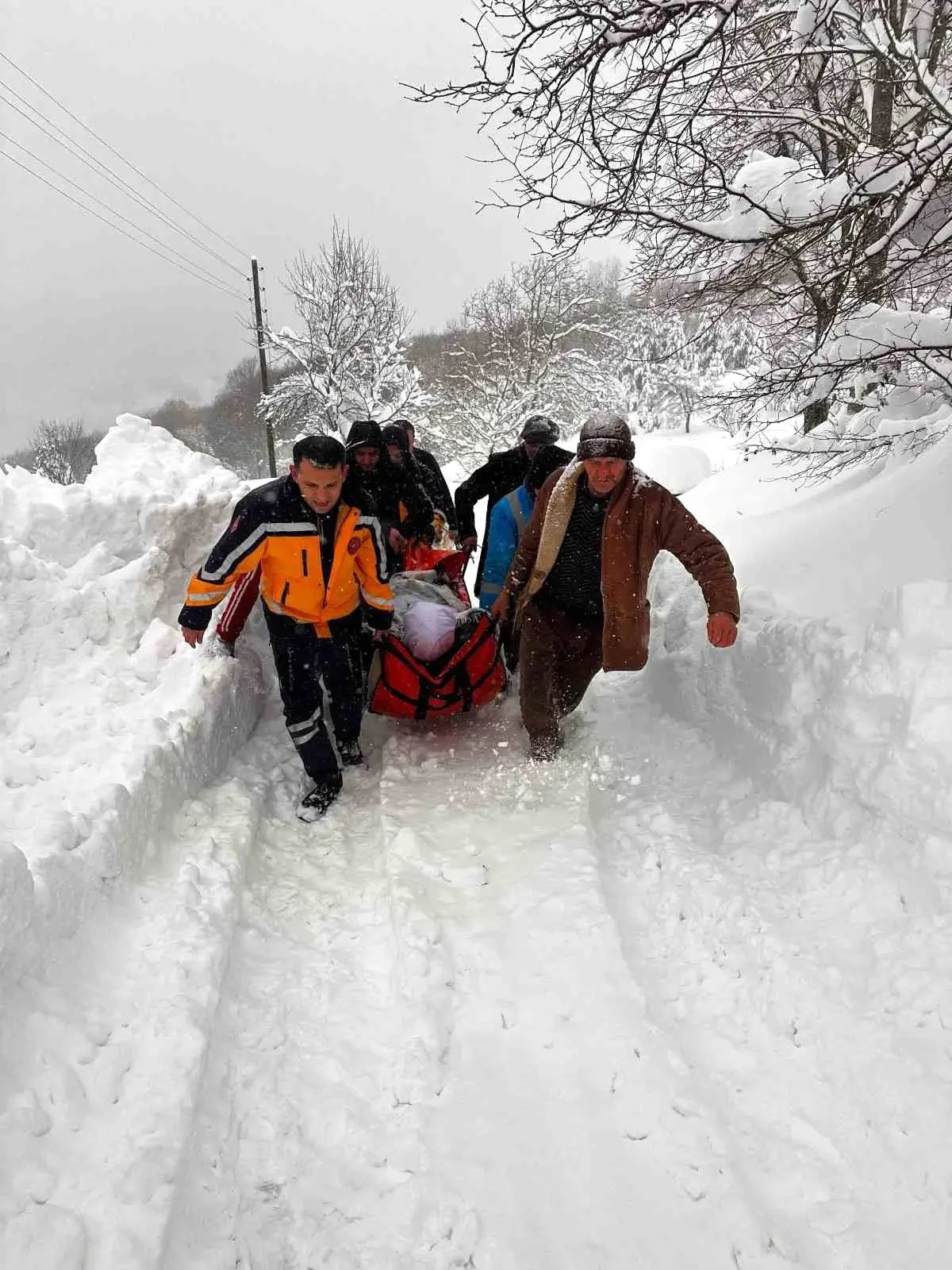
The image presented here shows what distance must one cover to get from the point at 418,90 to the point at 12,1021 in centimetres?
383

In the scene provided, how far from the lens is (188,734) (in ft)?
11.6

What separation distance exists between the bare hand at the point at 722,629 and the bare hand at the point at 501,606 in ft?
4.48

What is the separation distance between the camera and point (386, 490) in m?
5.62

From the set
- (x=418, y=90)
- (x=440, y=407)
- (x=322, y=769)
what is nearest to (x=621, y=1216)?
(x=322, y=769)

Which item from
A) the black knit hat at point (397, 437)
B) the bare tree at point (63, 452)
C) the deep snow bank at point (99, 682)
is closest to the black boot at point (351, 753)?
the deep snow bank at point (99, 682)

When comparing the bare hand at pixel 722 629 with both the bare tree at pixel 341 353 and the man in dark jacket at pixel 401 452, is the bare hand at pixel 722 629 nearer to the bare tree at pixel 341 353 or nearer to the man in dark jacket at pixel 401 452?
the man in dark jacket at pixel 401 452

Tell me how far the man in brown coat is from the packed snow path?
0.91 m

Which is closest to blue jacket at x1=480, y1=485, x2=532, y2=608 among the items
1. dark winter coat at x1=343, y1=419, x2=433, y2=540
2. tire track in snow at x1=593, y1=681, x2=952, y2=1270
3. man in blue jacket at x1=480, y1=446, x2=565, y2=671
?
man in blue jacket at x1=480, y1=446, x2=565, y2=671

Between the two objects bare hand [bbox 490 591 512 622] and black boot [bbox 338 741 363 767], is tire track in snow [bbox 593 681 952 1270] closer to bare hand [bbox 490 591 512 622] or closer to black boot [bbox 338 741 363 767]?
bare hand [bbox 490 591 512 622]

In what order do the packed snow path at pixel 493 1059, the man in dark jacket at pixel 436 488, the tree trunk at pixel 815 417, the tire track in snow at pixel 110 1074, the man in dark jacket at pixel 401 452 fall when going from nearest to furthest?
the tire track in snow at pixel 110 1074, the packed snow path at pixel 493 1059, the man in dark jacket at pixel 401 452, the tree trunk at pixel 815 417, the man in dark jacket at pixel 436 488

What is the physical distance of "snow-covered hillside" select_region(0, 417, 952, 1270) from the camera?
1.81 metres

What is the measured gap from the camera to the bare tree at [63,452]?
1652 inches

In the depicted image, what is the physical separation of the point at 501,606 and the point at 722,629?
57.7 inches

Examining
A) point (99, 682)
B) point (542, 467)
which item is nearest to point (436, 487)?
point (542, 467)
